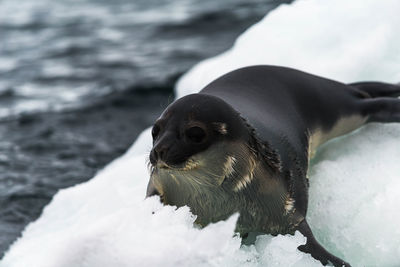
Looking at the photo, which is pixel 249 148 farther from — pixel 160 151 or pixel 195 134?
pixel 160 151

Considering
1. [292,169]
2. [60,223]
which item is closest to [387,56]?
[292,169]

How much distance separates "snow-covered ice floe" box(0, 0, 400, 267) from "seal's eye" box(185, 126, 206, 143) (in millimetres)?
395

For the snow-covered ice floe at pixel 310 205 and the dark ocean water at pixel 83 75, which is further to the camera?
the dark ocean water at pixel 83 75

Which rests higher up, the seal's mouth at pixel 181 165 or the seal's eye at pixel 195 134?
the seal's eye at pixel 195 134

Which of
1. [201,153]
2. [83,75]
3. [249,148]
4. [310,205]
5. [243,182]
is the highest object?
[201,153]

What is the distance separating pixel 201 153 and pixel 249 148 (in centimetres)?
31

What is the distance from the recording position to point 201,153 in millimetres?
3088

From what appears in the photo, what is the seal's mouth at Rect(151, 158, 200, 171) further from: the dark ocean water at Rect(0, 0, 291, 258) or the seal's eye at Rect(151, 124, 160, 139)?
the dark ocean water at Rect(0, 0, 291, 258)

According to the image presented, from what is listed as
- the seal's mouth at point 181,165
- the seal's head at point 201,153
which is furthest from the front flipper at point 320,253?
the seal's mouth at point 181,165

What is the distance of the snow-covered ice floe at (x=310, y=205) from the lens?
3303mm

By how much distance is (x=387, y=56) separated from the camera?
570 cm

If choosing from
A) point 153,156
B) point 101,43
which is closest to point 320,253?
point 153,156

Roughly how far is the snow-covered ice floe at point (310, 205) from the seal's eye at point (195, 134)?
395 mm

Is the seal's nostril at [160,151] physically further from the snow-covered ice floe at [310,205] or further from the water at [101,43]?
the water at [101,43]
